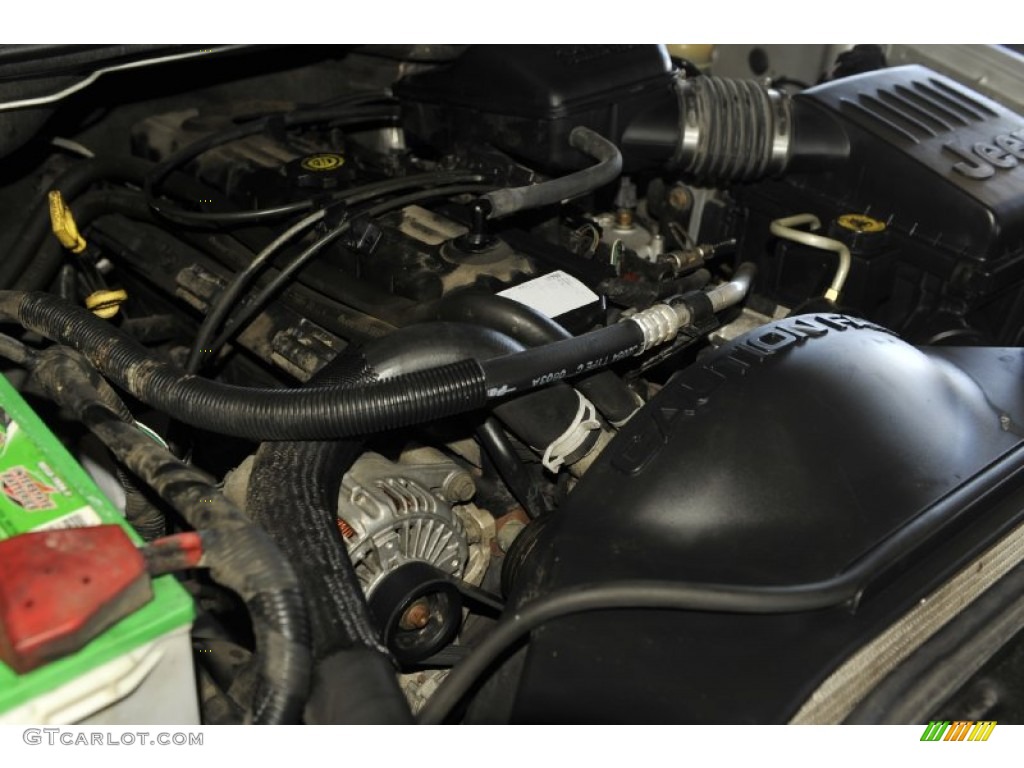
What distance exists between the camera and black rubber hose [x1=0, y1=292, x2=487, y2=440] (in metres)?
0.83

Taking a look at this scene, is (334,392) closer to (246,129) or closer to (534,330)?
(534,330)

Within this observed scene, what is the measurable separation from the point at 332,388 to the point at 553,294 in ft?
1.23

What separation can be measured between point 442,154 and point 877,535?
97 centimetres

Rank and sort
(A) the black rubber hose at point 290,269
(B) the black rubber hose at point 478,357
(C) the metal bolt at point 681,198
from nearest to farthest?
(B) the black rubber hose at point 478,357, (A) the black rubber hose at point 290,269, (C) the metal bolt at point 681,198

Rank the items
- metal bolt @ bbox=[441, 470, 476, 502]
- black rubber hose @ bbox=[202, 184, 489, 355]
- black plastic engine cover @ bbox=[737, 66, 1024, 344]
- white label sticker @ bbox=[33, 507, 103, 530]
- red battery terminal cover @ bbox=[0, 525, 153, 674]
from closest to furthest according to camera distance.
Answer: red battery terminal cover @ bbox=[0, 525, 153, 674] → white label sticker @ bbox=[33, 507, 103, 530] → metal bolt @ bbox=[441, 470, 476, 502] → black rubber hose @ bbox=[202, 184, 489, 355] → black plastic engine cover @ bbox=[737, 66, 1024, 344]

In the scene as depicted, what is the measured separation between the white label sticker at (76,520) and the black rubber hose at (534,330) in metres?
0.45

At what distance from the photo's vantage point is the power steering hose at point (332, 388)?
834mm

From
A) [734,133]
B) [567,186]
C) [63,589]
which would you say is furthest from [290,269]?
[734,133]

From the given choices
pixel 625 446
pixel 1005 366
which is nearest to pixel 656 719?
pixel 625 446

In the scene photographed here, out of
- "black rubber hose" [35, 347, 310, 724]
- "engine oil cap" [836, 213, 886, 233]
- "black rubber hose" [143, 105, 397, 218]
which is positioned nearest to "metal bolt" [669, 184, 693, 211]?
"engine oil cap" [836, 213, 886, 233]

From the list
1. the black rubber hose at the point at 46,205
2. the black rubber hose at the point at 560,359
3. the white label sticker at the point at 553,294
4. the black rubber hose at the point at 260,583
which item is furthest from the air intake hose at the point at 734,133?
the black rubber hose at the point at 260,583

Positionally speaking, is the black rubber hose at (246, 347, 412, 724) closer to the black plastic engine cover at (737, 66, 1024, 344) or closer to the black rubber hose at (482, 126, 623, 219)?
the black rubber hose at (482, 126, 623, 219)

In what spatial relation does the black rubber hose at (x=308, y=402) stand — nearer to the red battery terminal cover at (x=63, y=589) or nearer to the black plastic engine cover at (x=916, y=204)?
the red battery terminal cover at (x=63, y=589)

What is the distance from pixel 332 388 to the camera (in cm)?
85
